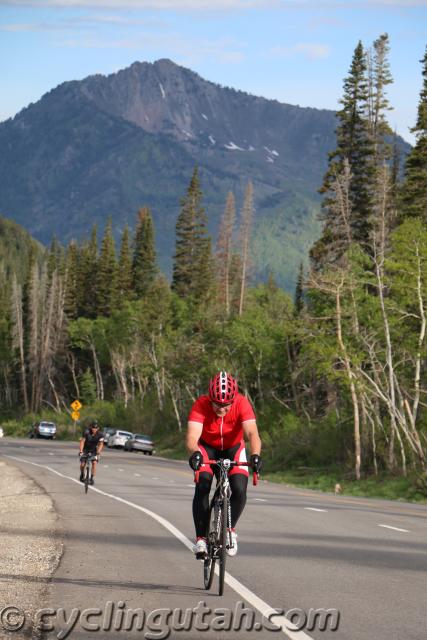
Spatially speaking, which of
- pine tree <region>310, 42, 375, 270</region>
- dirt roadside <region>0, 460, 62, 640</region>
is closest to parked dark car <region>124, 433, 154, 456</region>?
pine tree <region>310, 42, 375, 270</region>

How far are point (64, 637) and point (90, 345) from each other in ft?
377

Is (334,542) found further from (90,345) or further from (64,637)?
(90,345)

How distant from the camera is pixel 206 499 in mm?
11641

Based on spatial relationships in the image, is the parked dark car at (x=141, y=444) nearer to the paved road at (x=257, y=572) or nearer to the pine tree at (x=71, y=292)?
the paved road at (x=257, y=572)

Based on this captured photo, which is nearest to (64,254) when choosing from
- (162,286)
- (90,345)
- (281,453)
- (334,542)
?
(90,345)

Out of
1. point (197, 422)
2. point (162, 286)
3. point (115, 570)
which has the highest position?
point (162, 286)

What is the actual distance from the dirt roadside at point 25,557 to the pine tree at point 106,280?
319 feet

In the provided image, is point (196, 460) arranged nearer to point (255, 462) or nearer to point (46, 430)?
point (255, 462)

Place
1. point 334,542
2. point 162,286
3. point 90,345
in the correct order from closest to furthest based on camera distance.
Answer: point 334,542 → point 162,286 → point 90,345

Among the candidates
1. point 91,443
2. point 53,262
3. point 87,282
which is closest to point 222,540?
point 91,443

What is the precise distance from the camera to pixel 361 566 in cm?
1347

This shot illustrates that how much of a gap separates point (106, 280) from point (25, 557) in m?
115

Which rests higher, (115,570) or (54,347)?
(54,347)

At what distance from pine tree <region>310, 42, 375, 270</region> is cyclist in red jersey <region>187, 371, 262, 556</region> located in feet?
156
